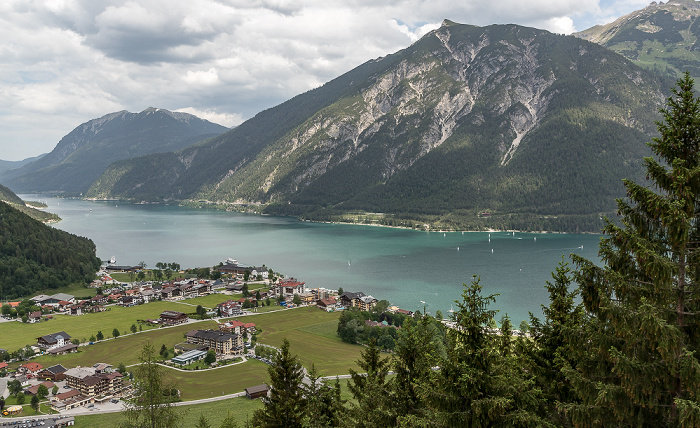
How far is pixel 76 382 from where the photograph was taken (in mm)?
46875

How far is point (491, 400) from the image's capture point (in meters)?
8.06

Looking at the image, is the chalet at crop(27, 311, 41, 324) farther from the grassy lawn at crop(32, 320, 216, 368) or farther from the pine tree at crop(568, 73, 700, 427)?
the pine tree at crop(568, 73, 700, 427)

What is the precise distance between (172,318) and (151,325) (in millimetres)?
3246

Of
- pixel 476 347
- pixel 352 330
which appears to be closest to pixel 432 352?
pixel 476 347

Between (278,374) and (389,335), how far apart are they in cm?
4363

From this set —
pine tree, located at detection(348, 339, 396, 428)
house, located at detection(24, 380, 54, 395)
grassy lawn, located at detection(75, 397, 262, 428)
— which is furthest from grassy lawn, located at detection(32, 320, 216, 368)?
pine tree, located at detection(348, 339, 396, 428)

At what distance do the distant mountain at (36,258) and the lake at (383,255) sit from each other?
16.8 meters

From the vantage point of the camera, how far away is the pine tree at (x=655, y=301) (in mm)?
7051

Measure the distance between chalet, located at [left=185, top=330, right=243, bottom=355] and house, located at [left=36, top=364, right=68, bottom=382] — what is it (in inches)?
607

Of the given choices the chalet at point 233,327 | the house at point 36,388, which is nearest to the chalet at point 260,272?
the chalet at point 233,327

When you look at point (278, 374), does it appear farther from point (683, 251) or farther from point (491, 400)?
point (683, 251)

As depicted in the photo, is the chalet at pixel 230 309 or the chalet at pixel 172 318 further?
the chalet at pixel 230 309

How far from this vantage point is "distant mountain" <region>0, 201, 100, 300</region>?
90688mm

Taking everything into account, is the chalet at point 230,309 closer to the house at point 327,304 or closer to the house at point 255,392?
the house at point 327,304
